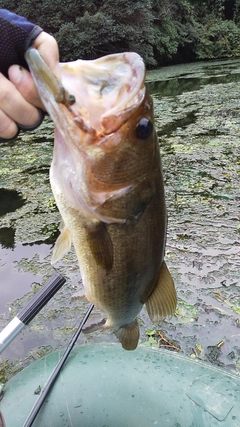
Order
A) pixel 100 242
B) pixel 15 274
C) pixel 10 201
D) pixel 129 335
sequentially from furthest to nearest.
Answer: pixel 10 201, pixel 15 274, pixel 129 335, pixel 100 242

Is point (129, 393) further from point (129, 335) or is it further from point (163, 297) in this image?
point (163, 297)

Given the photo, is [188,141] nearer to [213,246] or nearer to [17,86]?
[213,246]

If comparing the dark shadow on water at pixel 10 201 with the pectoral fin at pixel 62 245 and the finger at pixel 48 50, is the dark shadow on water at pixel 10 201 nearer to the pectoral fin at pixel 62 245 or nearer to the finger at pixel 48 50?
the pectoral fin at pixel 62 245

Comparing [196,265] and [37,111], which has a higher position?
[37,111]

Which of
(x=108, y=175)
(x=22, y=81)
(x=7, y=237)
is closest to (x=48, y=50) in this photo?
(x=22, y=81)

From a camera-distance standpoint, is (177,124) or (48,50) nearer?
(48,50)

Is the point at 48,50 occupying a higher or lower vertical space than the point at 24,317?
higher

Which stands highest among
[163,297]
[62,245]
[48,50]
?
[48,50]

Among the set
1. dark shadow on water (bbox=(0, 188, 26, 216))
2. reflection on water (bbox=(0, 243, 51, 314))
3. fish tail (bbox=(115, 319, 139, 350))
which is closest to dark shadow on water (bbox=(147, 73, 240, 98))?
dark shadow on water (bbox=(0, 188, 26, 216))

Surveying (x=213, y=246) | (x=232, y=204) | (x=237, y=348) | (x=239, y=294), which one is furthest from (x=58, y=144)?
(x=232, y=204)
